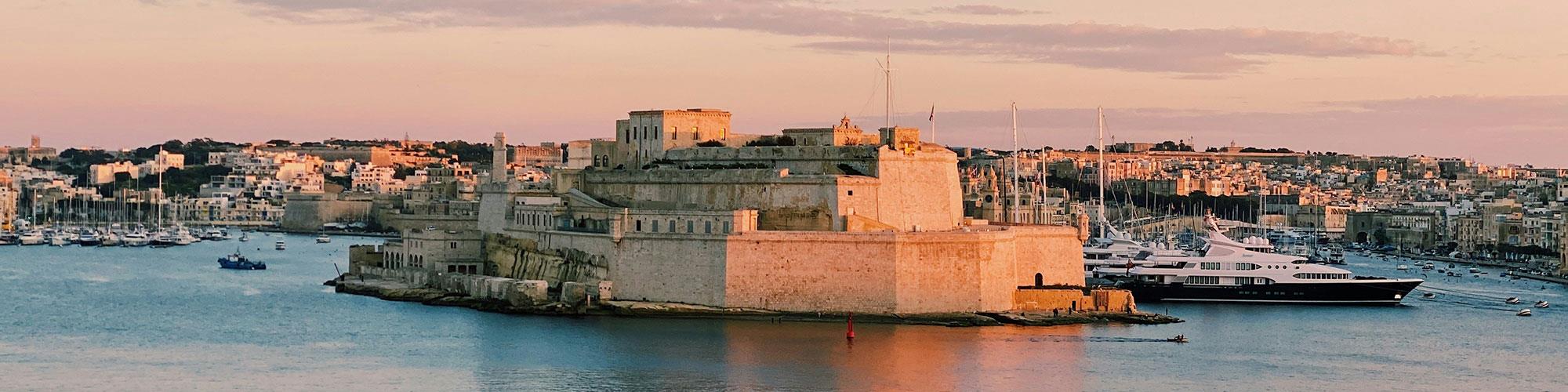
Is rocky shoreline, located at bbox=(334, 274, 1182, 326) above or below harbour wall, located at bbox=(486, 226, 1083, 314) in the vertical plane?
below

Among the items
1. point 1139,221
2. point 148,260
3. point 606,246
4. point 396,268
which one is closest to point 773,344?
point 606,246

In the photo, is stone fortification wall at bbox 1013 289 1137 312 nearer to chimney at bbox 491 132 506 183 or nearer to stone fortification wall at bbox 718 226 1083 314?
stone fortification wall at bbox 718 226 1083 314

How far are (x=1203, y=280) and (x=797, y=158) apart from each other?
9.58m

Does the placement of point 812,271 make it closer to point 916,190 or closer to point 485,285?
point 916,190

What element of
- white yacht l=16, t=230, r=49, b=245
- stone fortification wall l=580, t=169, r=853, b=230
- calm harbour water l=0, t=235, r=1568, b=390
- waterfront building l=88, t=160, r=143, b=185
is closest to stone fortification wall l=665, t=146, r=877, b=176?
stone fortification wall l=580, t=169, r=853, b=230

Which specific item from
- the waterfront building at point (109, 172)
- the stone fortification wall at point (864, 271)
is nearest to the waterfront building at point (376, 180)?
the waterfront building at point (109, 172)

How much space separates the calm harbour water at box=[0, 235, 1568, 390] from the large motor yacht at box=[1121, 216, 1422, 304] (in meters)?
0.84

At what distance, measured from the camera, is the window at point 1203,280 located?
45.5 m

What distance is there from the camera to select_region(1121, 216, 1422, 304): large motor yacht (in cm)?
4538

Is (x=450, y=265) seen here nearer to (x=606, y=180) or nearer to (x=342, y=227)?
(x=606, y=180)

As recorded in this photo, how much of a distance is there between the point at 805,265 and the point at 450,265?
33.6ft

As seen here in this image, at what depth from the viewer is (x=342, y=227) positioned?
327 ft

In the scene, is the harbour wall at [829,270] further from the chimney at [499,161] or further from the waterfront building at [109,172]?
the waterfront building at [109,172]

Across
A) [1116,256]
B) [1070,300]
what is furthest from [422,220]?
[1070,300]
